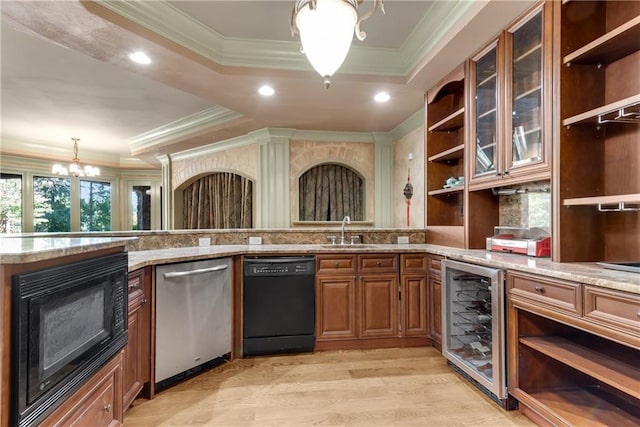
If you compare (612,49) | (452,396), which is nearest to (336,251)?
(452,396)

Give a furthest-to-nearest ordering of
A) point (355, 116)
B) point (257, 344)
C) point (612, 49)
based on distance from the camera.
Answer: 1. point (355, 116)
2. point (257, 344)
3. point (612, 49)

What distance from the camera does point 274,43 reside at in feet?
8.99

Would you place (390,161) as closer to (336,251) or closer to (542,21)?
(336,251)

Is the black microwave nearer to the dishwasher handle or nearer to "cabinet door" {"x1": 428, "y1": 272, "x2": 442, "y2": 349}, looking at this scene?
the dishwasher handle

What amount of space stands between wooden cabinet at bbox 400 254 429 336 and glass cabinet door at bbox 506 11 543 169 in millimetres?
1137

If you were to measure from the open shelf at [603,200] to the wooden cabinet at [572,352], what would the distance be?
1.48ft

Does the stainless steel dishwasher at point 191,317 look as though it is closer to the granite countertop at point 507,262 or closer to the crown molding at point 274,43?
the granite countertop at point 507,262

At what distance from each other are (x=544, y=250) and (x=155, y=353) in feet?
8.59

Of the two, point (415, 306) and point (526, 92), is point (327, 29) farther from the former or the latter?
point (415, 306)

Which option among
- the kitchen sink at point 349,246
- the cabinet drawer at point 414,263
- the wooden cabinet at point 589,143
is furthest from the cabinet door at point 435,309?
the wooden cabinet at point 589,143

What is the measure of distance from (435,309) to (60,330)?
103 inches

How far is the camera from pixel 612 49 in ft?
5.70

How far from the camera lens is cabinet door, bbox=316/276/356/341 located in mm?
2867

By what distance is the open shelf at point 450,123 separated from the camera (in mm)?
2859
